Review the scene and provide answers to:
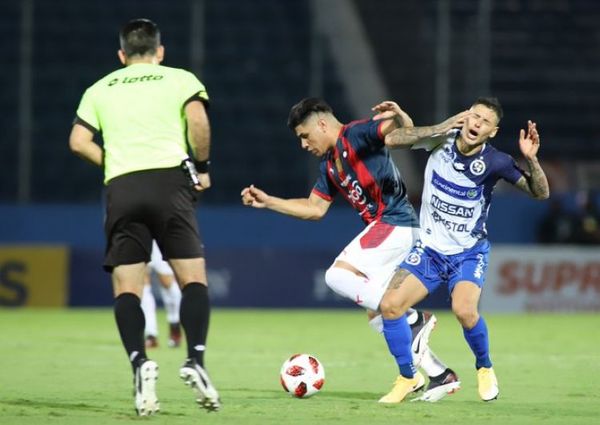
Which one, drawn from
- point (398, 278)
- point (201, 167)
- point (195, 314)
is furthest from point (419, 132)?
point (195, 314)

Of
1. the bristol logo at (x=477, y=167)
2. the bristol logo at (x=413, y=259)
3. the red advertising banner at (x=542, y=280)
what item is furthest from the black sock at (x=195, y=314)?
the red advertising banner at (x=542, y=280)

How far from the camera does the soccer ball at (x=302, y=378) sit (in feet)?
25.8

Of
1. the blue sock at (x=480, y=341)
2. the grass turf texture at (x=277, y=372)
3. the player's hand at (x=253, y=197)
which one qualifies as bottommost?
the grass turf texture at (x=277, y=372)

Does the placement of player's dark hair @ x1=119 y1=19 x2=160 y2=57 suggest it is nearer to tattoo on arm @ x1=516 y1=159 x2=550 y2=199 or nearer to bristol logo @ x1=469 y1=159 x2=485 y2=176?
bristol logo @ x1=469 y1=159 x2=485 y2=176

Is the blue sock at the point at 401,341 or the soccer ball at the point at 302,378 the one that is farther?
the soccer ball at the point at 302,378

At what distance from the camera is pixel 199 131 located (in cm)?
678

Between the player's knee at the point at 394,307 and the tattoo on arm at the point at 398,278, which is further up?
the tattoo on arm at the point at 398,278

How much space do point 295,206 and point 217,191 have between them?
11.5 metres

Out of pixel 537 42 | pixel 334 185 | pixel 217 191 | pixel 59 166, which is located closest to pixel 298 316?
pixel 217 191

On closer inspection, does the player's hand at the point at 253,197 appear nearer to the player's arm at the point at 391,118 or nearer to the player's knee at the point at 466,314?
the player's arm at the point at 391,118

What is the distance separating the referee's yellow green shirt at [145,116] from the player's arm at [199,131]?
5cm

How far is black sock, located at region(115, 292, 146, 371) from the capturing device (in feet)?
22.2

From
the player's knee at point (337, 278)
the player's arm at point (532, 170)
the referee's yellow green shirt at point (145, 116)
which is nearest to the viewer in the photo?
the referee's yellow green shirt at point (145, 116)

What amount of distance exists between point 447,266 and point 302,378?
109cm
